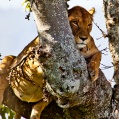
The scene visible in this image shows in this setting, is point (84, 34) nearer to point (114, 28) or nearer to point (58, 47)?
point (114, 28)

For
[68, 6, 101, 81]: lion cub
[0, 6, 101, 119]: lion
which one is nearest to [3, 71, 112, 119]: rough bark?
[0, 6, 101, 119]: lion

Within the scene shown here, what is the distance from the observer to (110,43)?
5816mm

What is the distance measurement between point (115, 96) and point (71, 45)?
1.18m

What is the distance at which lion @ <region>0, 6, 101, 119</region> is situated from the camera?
5.22m

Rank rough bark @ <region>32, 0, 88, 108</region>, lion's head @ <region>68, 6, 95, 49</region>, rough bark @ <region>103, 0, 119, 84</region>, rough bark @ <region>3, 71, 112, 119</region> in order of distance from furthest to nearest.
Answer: rough bark @ <region>103, 0, 119, 84</region> → lion's head @ <region>68, 6, 95, 49</region> → rough bark @ <region>3, 71, 112, 119</region> → rough bark @ <region>32, 0, 88, 108</region>

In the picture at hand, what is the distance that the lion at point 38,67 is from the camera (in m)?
5.22

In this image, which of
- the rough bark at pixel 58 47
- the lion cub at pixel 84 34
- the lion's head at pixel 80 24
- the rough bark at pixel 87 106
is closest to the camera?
the rough bark at pixel 58 47

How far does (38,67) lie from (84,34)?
27.7 inches

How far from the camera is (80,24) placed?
579cm

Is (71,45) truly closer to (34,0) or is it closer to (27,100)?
(34,0)

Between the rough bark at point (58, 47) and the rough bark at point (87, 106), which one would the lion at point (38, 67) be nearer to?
the rough bark at point (87, 106)

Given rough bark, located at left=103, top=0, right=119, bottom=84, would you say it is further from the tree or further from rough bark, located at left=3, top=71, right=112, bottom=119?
the tree

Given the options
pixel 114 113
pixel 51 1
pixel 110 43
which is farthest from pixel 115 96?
pixel 51 1

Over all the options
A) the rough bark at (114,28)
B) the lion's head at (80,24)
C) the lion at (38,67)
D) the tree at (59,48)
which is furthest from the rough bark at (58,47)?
the rough bark at (114,28)
